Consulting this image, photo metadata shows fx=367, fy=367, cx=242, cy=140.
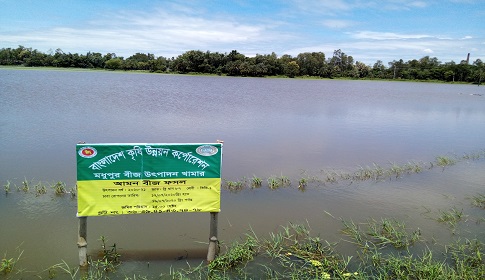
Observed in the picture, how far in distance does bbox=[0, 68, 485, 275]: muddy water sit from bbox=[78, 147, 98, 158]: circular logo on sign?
1.49 meters

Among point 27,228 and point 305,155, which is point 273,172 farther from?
point 27,228

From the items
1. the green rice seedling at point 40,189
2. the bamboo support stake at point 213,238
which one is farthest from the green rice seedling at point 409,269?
the green rice seedling at point 40,189

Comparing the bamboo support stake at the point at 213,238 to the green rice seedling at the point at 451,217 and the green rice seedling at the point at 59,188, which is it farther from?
the green rice seedling at the point at 451,217

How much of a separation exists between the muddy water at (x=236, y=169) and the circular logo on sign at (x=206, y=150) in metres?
1.50

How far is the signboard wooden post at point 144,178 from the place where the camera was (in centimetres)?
434

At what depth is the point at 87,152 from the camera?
4.26 metres

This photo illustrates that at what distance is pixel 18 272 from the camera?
437cm

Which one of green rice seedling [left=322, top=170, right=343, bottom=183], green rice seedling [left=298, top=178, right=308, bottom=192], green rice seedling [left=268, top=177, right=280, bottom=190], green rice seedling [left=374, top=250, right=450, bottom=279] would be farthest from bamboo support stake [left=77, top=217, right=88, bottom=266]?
green rice seedling [left=322, top=170, right=343, bottom=183]

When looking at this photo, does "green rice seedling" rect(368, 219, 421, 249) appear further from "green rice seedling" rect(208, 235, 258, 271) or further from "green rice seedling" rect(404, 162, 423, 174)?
"green rice seedling" rect(404, 162, 423, 174)

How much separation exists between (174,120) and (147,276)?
12.5 metres

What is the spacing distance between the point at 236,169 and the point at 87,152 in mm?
5207

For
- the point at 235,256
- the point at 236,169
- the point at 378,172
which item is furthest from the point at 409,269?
the point at 236,169

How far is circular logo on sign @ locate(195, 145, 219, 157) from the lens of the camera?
450cm

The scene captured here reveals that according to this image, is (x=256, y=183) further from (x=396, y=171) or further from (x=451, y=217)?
(x=396, y=171)
